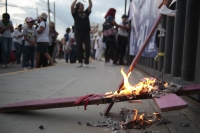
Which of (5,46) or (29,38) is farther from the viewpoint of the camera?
(5,46)

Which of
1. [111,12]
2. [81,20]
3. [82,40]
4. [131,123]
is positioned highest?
[111,12]

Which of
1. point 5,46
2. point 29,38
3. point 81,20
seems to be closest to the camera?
point 81,20

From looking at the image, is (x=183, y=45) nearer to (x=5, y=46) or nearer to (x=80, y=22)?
(x=80, y=22)

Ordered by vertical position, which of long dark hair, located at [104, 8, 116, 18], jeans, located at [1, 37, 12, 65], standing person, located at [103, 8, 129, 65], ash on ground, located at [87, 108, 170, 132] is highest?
long dark hair, located at [104, 8, 116, 18]

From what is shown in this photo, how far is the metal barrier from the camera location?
2.21m

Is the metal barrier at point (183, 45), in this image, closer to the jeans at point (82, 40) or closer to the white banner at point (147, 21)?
the white banner at point (147, 21)

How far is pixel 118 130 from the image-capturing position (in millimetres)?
1529

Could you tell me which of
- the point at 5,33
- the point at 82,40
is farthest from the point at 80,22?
the point at 5,33

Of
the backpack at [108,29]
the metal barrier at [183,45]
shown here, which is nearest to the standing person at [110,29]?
the backpack at [108,29]

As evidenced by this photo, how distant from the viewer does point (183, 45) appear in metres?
2.50

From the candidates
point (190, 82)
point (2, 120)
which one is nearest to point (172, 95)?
point (190, 82)

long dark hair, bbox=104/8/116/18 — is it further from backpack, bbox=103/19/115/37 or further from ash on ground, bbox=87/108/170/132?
ash on ground, bbox=87/108/170/132

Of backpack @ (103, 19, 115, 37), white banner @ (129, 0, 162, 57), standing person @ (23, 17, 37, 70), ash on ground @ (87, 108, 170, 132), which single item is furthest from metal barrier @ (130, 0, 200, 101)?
standing person @ (23, 17, 37, 70)

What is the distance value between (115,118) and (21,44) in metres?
8.32
